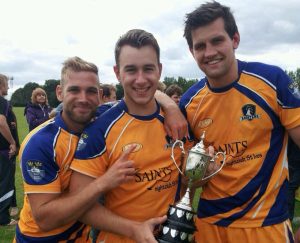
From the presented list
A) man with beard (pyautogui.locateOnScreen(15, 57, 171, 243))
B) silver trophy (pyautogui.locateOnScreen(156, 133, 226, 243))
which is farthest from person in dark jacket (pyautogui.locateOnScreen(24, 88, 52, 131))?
silver trophy (pyautogui.locateOnScreen(156, 133, 226, 243))

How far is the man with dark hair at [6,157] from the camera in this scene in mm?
6531

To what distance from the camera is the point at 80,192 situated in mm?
2457

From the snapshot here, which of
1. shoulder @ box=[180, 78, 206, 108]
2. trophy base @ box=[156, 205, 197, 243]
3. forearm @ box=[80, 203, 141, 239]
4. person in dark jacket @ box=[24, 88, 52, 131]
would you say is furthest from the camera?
person in dark jacket @ box=[24, 88, 52, 131]

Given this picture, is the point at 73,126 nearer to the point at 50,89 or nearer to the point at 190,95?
the point at 190,95

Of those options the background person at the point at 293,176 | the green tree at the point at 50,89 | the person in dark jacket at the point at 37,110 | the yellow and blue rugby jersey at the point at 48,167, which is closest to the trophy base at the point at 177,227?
the yellow and blue rugby jersey at the point at 48,167

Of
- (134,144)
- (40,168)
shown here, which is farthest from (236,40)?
(40,168)

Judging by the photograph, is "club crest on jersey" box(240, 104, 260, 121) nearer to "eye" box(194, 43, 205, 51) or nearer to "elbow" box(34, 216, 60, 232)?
"eye" box(194, 43, 205, 51)

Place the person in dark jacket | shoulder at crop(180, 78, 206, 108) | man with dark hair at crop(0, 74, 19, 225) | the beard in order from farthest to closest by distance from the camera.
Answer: the person in dark jacket, man with dark hair at crop(0, 74, 19, 225), shoulder at crop(180, 78, 206, 108), the beard

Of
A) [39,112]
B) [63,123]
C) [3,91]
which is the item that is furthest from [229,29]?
[39,112]

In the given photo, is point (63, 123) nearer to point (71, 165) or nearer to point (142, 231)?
point (71, 165)

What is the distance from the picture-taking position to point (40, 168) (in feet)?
8.68

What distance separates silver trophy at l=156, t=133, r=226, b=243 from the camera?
237cm

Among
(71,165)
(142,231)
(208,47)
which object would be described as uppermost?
(208,47)

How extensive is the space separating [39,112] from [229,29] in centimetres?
727
